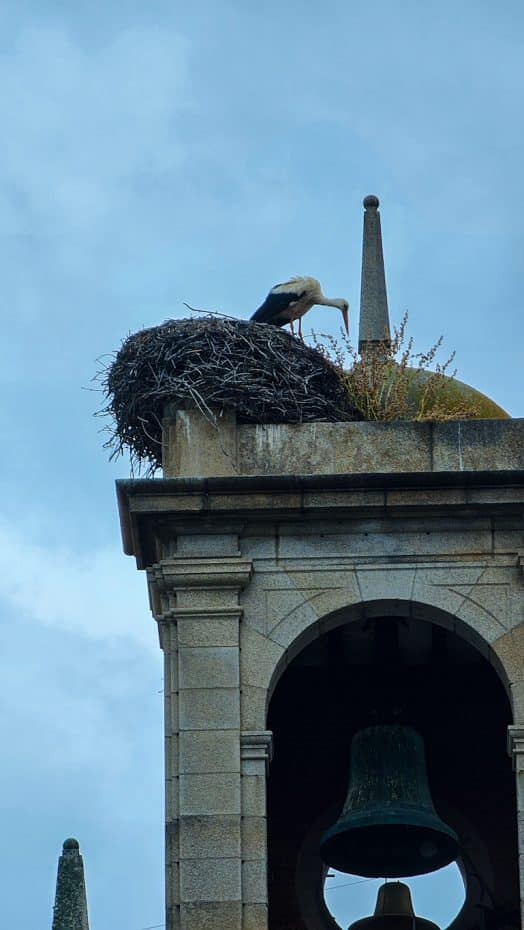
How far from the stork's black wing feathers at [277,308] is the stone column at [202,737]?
101 inches

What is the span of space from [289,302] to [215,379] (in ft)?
5.16

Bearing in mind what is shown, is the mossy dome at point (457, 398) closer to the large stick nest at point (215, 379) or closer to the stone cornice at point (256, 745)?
the large stick nest at point (215, 379)

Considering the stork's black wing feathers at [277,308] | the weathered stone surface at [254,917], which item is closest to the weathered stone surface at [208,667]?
the weathered stone surface at [254,917]

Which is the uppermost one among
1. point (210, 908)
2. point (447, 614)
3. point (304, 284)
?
point (304, 284)

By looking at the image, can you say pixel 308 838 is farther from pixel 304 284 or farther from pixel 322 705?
pixel 304 284

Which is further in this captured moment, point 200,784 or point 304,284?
point 304,284

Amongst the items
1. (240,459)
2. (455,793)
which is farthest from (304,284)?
(455,793)

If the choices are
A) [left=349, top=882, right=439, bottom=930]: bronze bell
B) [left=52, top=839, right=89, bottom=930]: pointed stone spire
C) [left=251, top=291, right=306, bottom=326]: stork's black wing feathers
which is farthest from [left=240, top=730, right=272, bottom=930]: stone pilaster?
[left=251, top=291, right=306, bottom=326]: stork's black wing feathers

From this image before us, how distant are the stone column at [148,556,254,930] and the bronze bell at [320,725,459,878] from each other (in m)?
1.55

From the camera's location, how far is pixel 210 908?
974 inches

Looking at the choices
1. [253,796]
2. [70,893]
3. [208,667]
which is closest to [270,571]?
[208,667]

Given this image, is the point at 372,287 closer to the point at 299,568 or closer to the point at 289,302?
the point at 289,302

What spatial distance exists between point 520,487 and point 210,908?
3.50 metres

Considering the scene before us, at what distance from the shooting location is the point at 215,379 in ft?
86.8
